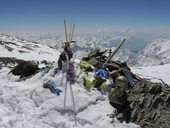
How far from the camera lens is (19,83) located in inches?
756

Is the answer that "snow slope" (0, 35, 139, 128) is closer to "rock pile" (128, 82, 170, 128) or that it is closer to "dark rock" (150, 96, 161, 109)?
"rock pile" (128, 82, 170, 128)

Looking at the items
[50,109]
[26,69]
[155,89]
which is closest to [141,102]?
[155,89]

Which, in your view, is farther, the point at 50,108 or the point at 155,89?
the point at 155,89

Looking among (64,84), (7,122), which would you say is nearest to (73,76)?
(64,84)

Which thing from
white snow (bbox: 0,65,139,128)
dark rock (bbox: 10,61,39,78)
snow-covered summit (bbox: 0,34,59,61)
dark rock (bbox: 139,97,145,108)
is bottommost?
snow-covered summit (bbox: 0,34,59,61)

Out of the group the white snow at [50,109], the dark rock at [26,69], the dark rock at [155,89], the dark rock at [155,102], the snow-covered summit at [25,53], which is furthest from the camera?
the snow-covered summit at [25,53]

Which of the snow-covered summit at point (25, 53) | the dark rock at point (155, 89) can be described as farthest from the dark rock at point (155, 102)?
the snow-covered summit at point (25, 53)

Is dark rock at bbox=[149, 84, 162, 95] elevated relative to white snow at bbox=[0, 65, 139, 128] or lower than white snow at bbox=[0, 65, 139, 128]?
elevated

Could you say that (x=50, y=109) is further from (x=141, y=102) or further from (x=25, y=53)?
(x=25, y=53)

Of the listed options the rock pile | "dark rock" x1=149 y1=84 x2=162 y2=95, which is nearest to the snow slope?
the rock pile

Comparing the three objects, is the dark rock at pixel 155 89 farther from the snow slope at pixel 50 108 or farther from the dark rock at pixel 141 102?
the snow slope at pixel 50 108

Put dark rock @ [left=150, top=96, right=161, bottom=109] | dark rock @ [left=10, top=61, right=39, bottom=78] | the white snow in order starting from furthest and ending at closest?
dark rock @ [left=10, top=61, right=39, bottom=78]
dark rock @ [left=150, top=96, right=161, bottom=109]
the white snow

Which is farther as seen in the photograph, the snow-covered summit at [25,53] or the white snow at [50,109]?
the snow-covered summit at [25,53]

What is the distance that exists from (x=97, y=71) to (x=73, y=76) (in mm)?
1752
